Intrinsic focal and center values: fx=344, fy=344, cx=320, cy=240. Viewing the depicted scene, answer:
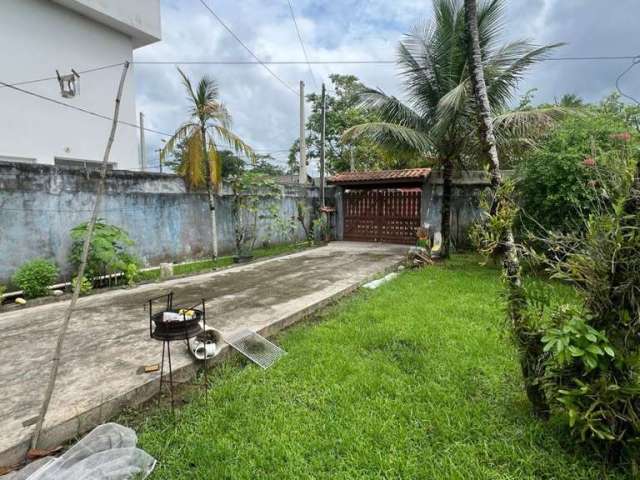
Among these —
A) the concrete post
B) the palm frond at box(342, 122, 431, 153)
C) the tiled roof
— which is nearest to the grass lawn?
the palm frond at box(342, 122, 431, 153)

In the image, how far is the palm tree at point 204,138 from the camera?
23.3ft

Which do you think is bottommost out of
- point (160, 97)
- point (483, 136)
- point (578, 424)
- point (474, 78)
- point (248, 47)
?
point (578, 424)

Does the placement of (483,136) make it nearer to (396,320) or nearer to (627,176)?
(627,176)

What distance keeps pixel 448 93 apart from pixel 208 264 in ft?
19.5

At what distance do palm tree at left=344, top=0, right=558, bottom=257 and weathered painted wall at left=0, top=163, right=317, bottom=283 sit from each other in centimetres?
399

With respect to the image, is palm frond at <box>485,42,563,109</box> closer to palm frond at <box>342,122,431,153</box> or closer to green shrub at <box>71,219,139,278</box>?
palm frond at <box>342,122,431,153</box>

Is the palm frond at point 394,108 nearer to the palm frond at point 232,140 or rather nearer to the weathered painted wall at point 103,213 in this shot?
the palm frond at point 232,140

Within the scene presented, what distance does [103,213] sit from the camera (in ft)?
19.8

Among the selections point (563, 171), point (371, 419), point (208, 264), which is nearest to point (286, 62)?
point (208, 264)

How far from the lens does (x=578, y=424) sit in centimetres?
185

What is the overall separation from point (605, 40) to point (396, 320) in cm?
703

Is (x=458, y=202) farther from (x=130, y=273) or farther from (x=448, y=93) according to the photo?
(x=130, y=273)

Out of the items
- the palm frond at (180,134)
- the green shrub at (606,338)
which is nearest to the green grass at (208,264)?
the palm frond at (180,134)

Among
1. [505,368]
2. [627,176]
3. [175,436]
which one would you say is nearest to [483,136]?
[627,176]
